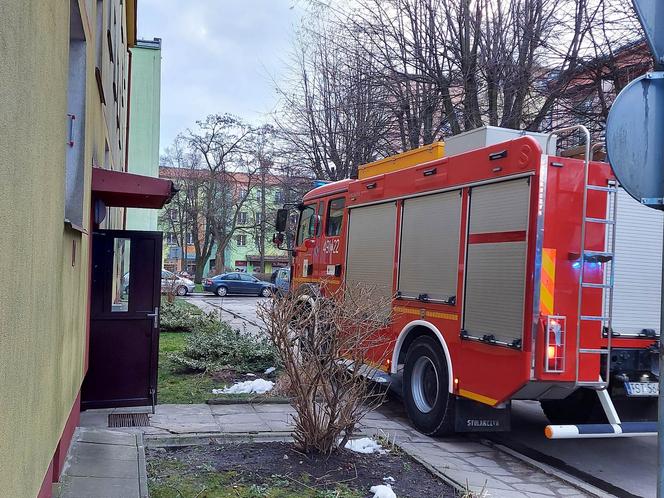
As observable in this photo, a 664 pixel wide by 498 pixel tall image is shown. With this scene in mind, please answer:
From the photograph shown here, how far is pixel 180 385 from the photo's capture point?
8906mm

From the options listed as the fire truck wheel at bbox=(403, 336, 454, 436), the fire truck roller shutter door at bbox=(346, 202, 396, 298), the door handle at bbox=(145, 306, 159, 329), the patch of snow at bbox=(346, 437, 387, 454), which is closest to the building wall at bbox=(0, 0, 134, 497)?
the patch of snow at bbox=(346, 437, 387, 454)

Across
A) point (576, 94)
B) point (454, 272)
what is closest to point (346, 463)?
point (454, 272)

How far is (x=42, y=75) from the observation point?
2.51m

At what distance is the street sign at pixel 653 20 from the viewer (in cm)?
253

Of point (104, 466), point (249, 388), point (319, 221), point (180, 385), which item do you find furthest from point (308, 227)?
point (104, 466)

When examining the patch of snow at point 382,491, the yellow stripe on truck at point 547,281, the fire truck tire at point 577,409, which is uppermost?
the yellow stripe on truck at point 547,281

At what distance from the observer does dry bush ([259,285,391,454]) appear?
5250mm

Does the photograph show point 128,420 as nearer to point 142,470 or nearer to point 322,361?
point 142,470

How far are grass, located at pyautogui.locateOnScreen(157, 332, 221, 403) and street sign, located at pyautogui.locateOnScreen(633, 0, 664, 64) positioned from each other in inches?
264

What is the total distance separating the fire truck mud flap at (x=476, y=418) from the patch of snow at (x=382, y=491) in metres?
1.99

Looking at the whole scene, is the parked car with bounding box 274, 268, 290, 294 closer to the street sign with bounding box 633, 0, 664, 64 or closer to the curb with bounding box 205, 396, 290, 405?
the curb with bounding box 205, 396, 290, 405

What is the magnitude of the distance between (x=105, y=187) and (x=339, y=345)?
8.88ft

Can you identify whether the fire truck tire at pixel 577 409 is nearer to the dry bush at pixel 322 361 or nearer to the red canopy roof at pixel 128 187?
the dry bush at pixel 322 361

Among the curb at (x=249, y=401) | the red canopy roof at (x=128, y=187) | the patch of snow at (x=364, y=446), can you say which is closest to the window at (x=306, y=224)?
the curb at (x=249, y=401)
